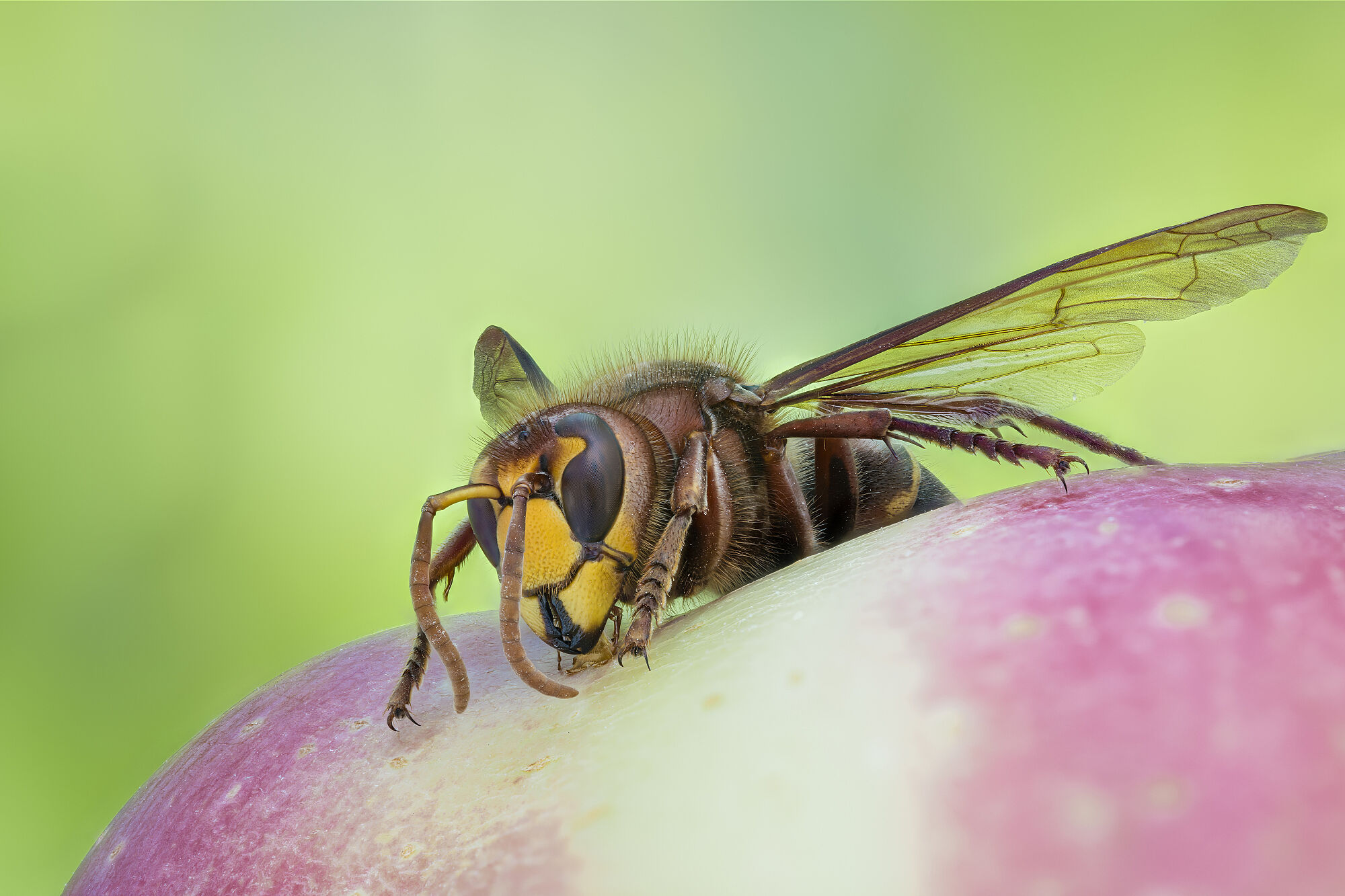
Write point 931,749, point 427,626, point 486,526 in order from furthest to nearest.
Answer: point 486,526
point 427,626
point 931,749

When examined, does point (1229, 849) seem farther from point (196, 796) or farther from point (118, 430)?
point (118, 430)

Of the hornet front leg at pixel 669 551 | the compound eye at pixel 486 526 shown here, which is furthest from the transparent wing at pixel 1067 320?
the compound eye at pixel 486 526

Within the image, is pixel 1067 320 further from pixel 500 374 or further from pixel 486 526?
pixel 500 374

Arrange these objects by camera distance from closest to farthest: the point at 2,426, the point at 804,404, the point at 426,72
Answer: the point at 804,404 < the point at 2,426 < the point at 426,72

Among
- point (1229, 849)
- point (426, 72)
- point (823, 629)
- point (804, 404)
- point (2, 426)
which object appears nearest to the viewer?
point (1229, 849)

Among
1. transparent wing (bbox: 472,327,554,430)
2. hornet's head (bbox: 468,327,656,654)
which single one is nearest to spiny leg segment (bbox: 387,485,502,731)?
hornet's head (bbox: 468,327,656,654)

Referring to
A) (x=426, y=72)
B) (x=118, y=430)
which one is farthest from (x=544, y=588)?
(x=426, y=72)

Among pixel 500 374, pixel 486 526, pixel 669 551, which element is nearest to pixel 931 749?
pixel 669 551

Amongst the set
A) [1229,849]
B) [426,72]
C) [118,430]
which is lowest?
[1229,849]
